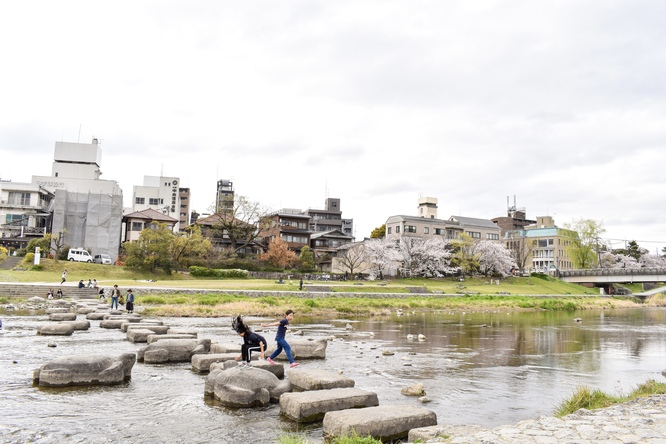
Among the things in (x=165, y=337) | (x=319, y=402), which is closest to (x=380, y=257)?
(x=165, y=337)

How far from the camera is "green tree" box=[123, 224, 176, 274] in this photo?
62.5 meters

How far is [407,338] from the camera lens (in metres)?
24.9

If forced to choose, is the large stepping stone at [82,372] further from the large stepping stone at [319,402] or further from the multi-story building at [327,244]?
the multi-story building at [327,244]

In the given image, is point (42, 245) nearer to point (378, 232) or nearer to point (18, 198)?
point (18, 198)

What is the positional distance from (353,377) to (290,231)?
3243 inches

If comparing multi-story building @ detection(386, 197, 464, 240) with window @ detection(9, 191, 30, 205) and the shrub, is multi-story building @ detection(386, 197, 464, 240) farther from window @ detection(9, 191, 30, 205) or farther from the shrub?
window @ detection(9, 191, 30, 205)

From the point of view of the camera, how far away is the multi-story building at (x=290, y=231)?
9581 centimetres

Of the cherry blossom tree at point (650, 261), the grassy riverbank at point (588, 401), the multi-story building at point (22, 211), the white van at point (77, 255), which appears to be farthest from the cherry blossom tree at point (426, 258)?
the grassy riverbank at point (588, 401)

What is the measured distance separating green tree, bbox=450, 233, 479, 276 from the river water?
51.7 m

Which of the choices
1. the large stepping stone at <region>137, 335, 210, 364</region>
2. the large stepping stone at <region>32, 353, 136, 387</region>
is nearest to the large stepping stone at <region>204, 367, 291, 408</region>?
the large stepping stone at <region>32, 353, 136, 387</region>

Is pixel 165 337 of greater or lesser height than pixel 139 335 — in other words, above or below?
above

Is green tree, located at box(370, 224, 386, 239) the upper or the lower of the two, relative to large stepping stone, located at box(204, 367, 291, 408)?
upper

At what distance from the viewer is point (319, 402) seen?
375 inches

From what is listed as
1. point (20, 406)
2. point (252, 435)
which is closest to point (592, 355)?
point (252, 435)
